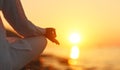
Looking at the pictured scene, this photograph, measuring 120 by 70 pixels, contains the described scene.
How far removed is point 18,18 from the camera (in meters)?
3.65

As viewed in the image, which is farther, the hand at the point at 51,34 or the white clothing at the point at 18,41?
the hand at the point at 51,34

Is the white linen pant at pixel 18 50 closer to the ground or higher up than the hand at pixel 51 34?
closer to the ground

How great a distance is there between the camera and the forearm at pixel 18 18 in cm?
354

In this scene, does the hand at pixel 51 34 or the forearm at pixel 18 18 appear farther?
the hand at pixel 51 34

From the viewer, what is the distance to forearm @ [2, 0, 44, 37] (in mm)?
3537

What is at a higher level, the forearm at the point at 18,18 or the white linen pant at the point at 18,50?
the forearm at the point at 18,18

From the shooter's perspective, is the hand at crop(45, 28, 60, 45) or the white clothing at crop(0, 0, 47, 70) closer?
the white clothing at crop(0, 0, 47, 70)

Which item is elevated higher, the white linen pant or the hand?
the hand

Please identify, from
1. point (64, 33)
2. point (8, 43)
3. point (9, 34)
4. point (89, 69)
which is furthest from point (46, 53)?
point (8, 43)

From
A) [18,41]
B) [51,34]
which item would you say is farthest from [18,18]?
[51,34]

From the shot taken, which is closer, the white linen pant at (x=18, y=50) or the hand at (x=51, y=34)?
the white linen pant at (x=18, y=50)

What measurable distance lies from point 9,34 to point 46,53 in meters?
2.00

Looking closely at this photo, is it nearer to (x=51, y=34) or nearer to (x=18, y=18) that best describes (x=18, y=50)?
(x=18, y=18)

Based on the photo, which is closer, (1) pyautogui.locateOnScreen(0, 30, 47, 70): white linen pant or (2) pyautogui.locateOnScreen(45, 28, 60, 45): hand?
(1) pyautogui.locateOnScreen(0, 30, 47, 70): white linen pant
